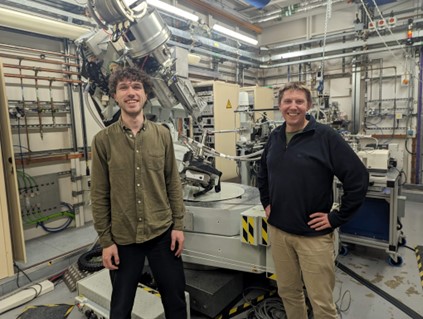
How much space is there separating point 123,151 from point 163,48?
1009 millimetres

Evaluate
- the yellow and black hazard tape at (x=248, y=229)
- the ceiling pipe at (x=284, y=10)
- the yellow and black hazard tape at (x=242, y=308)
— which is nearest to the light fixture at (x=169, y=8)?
the ceiling pipe at (x=284, y=10)

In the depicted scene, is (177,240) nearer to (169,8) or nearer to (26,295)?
(26,295)

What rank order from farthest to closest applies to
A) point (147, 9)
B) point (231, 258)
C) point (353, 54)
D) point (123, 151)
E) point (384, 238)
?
point (353, 54), point (384, 238), point (231, 258), point (147, 9), point (123, 151)

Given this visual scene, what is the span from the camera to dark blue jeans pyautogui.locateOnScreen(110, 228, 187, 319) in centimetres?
139

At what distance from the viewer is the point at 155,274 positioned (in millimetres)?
1445

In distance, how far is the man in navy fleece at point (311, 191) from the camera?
137 cm

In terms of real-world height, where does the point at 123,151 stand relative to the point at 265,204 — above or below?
above

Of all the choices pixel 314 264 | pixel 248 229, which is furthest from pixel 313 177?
pixel 248 229

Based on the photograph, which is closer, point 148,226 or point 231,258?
point 148,226

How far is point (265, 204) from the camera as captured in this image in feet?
5.68

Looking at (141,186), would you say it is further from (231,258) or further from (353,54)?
(353,54)

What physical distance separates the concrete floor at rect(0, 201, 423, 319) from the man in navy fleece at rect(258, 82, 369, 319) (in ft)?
2.68

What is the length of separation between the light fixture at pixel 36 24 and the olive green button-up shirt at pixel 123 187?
6.75 ft

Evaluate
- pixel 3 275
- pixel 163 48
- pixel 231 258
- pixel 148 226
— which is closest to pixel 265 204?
pixel 231 258
